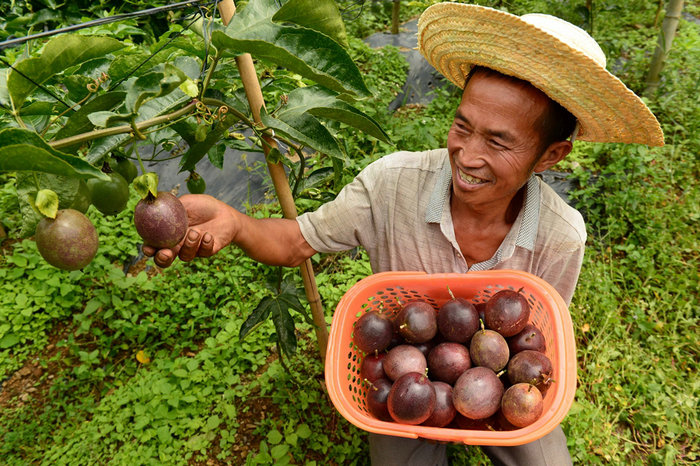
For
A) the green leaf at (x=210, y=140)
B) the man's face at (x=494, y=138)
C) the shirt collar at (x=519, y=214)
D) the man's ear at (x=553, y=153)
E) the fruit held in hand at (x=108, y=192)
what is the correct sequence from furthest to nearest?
the shirt collar at (x=519, y=214), the man's ear at (x=553, y=153), the man's face at (x=494, y=138), the green leaf at (x=210, y=140), the fruit held in hand at (x=108, y=192)

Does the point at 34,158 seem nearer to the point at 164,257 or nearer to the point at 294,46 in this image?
the point at 164,257

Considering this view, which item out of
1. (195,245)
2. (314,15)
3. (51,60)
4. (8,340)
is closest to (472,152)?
(314,15)

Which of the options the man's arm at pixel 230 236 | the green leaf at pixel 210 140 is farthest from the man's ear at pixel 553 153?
the green leaf at pixel 210 140

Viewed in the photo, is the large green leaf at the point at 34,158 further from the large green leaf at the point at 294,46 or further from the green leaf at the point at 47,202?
the large green leaf at the point at 294,46

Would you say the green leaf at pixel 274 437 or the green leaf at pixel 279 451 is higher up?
the green leaf at pixel 279 451

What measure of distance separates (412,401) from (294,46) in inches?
38.3

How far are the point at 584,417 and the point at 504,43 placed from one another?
6.09 ft

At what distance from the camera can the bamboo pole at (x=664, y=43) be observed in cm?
356

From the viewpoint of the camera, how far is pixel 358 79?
98cm

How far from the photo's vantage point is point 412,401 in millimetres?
1277

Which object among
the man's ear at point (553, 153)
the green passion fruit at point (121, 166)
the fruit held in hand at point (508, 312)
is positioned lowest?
the fruit held in hand at point (508, 312)

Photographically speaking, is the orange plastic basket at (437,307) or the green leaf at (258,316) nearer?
the orange plastic basket at (437,307)

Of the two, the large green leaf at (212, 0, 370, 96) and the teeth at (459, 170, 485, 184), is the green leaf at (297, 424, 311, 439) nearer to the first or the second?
the teeth at (459, 170, 485, 184)

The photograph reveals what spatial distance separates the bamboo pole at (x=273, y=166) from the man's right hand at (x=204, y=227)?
0.18 meters
